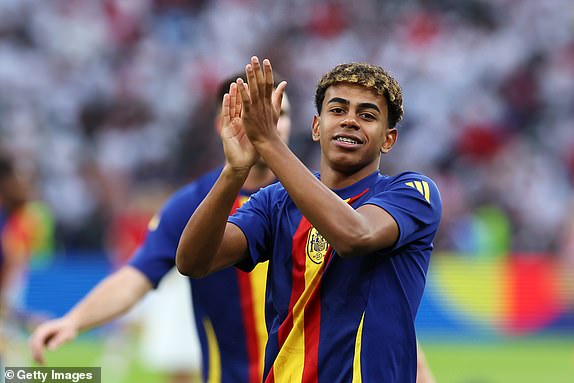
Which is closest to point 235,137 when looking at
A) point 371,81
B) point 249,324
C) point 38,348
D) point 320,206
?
point 320,206

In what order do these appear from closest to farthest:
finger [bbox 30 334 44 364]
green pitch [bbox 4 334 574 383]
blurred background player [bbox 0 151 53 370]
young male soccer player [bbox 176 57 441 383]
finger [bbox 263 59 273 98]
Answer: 1. finger [bbox 263 59 273 98]
2. young male soccer player [bbox 176 57 441 383]
3. finger [bbox 30 334 44 364]
4. blurred background player [bbox 0 151 53 370]
5. green pitch [bbox 4 334 574 383]

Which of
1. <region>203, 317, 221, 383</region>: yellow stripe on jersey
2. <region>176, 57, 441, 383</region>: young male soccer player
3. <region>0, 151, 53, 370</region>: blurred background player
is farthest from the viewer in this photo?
<region>0, 151, 53, 370</region>: blurred background player

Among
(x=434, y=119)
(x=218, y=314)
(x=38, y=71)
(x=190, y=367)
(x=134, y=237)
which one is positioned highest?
(x=38, y=71)

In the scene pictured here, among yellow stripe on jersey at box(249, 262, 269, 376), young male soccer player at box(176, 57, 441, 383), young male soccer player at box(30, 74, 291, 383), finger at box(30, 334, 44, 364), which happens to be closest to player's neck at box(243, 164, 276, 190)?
young male soccer player at box(30, 74, 291, 383)

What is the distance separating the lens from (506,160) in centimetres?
1823

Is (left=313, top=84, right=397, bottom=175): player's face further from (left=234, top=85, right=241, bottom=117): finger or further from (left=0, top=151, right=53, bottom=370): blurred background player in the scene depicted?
(left=0, top=151, right=53, bottom=370): blurred background player

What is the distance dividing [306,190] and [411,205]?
1.56 feet

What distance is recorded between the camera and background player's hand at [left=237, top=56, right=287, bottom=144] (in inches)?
134

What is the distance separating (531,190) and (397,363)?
49.6 ft

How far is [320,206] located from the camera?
3.42 m

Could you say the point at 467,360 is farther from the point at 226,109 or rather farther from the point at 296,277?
the point at 226,109

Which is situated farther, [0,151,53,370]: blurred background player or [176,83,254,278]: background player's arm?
[0,151,53,370]: blurred background player

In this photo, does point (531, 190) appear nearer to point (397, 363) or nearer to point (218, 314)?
point (218, 314)

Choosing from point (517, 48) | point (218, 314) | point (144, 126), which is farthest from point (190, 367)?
point (517, 48)
